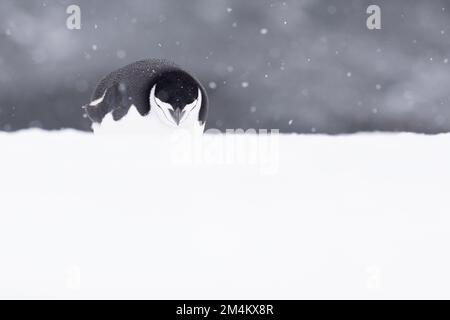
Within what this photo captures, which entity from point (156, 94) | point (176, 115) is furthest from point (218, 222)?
point (156, 94)

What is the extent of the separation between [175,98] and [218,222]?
120 centimetres

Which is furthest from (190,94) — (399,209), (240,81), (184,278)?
(240,81)

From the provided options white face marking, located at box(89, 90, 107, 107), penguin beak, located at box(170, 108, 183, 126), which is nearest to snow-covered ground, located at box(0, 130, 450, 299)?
penguin beak, located at box(170, 108, 183, 126)

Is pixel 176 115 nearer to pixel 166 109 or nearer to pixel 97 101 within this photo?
pixel 166 109

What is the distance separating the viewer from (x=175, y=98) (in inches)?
96.7

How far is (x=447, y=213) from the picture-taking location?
1.45 m

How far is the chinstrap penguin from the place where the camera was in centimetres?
246

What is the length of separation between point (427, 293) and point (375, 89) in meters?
3.74

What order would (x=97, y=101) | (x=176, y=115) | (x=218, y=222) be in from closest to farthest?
(x=218, y=222), (x=176, y=115), (x=97, y=101)

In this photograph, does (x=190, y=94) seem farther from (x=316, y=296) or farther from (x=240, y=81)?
(x=240, y=81)

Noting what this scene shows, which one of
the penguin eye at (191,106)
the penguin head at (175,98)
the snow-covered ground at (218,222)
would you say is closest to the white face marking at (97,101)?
the penguin head at (175,98)

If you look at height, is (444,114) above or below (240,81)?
below

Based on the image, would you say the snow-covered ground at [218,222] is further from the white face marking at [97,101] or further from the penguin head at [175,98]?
the white face marking at [97,101]

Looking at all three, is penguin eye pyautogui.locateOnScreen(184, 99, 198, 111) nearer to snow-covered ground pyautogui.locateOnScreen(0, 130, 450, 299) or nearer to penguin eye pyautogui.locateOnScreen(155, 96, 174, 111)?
penguin eye pyautogui.locateOnScreen(155, 96, 174, 111)
